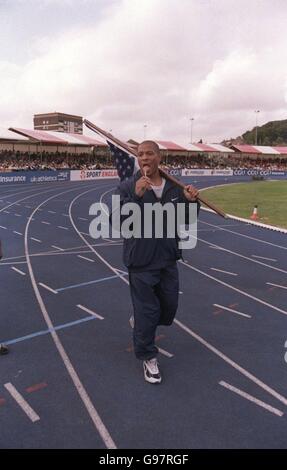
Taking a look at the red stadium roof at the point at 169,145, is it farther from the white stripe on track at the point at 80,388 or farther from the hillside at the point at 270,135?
the hillside at the point at 270,135

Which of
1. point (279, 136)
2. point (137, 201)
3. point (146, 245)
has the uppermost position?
point (279, 136)

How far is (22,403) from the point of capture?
4.18 metres

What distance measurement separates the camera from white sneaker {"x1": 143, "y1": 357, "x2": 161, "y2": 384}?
455 cm

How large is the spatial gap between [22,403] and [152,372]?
1.51m

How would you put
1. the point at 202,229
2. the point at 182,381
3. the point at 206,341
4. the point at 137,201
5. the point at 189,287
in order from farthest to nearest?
the point at 202,229, the point at 189,287, the point at 206,341, the point at 182,381, the point at 137,201

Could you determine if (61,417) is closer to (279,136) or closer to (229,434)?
(229,434)

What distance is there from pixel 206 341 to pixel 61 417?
256cm

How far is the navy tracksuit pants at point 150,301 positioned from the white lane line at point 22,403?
1328mm

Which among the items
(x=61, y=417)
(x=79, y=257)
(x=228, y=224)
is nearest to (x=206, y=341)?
(x=61, y=417)

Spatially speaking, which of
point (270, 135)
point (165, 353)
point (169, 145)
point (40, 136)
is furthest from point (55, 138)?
point (270, 135)

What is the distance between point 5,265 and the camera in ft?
32.7

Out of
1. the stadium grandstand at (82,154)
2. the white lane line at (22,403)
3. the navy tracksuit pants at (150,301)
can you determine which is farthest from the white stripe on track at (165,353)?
the stadium grandstand at (82,154)

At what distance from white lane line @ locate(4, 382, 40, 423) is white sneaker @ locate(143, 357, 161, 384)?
4.38 ft

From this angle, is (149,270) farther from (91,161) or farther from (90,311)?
(91,161)
